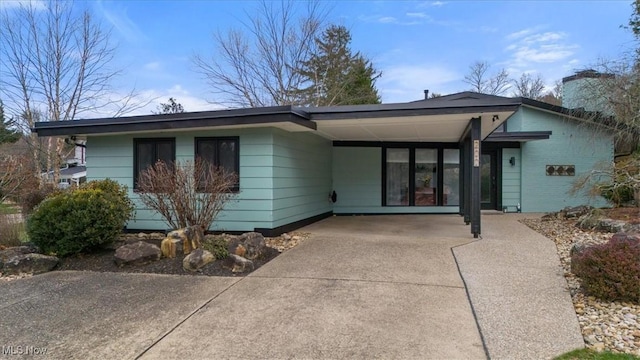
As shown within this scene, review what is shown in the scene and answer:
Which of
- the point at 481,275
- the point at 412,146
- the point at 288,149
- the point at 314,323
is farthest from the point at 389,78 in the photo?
the point at 314,323

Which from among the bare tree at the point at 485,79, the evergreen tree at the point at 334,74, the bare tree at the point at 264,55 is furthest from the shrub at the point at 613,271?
the bare tree at the point at 485,79

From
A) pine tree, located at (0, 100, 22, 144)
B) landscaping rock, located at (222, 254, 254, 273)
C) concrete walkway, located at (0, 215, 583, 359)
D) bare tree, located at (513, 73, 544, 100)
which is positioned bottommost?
concrete walkway, located at (0, 215, 583, 359)

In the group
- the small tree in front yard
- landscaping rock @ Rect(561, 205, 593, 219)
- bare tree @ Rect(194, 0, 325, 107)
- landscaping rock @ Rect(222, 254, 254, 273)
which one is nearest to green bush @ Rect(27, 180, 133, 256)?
the small tree in front yard

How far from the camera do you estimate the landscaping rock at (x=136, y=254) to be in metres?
5.43

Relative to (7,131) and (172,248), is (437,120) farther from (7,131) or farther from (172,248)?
(7,131)

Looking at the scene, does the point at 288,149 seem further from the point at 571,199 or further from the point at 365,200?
the point at 571,199

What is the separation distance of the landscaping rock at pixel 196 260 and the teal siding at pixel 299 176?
2.18m

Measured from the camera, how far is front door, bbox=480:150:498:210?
40.2 feet

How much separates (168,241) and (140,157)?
10.2ft

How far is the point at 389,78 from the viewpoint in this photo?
24.8 meters

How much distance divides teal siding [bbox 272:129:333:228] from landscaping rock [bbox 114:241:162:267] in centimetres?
239

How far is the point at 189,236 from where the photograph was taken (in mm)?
5918

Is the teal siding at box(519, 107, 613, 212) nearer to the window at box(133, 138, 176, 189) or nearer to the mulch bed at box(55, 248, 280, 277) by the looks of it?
the mulch bed at box(55, 248, 280, 277)

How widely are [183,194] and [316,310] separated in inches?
143
